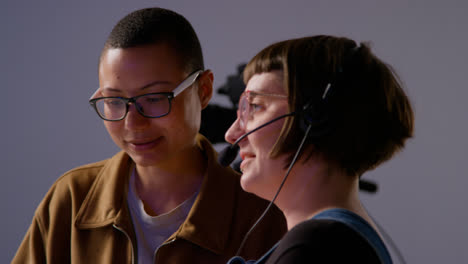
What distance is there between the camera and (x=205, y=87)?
1167 millimetres

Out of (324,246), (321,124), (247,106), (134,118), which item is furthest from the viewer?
(134,118)

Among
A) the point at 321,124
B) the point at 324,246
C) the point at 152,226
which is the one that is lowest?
the point at 152,226

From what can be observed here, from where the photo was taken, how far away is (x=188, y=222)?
1078mm

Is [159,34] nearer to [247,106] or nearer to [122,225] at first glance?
[247,106]

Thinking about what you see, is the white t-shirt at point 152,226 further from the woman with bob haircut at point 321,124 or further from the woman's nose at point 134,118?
the woman with bob haircut at point 321,124

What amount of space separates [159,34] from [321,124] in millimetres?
475

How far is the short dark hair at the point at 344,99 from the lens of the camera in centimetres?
80

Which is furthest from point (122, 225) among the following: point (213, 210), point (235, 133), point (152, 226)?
point (235, 133)

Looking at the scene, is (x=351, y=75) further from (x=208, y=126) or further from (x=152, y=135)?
(x=208, y=126)

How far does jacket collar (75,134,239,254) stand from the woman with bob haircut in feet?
0.91

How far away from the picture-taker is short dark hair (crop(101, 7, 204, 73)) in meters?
Answer: 1.06

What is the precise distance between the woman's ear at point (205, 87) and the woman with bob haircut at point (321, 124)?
320 millimetres

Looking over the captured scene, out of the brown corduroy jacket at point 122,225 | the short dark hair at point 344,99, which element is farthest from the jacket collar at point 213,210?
the short dark hair at point 344,99

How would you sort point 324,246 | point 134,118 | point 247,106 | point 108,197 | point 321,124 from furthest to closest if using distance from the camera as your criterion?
1. point 108,197
2. point 134,118
3. point 247,106
4. point 321,124
5. point 324,246
